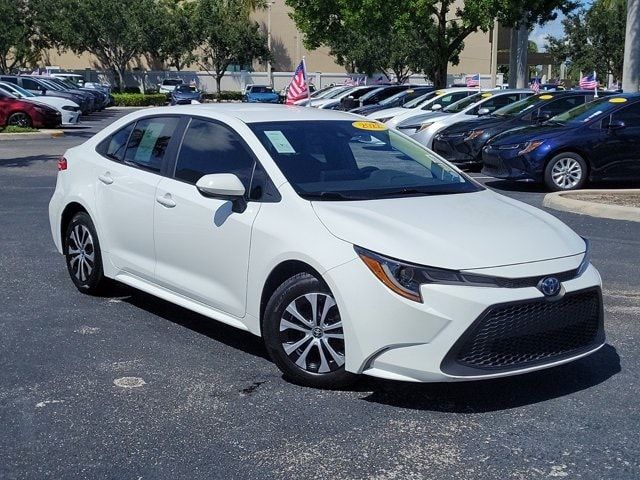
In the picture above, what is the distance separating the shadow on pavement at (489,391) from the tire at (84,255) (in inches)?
108

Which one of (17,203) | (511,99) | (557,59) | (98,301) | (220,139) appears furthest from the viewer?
(557,59)

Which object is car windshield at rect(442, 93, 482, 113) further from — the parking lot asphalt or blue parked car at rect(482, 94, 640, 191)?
the parking lot asphalt

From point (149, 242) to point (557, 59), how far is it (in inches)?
2208

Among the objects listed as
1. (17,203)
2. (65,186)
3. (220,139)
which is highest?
(220,139)

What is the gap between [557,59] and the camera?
58500 millimetres

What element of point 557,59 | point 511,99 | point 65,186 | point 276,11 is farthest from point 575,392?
point 276,11

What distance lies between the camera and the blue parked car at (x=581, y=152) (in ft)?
43.6

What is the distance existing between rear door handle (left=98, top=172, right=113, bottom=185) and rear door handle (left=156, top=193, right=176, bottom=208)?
783mm

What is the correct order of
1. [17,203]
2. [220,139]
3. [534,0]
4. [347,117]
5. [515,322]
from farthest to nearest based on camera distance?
[534,0] → [17,203] → [347,117] → [220,139] → [515,322]

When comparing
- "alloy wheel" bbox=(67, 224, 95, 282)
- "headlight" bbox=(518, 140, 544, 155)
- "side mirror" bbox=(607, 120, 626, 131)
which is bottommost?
"alloy wheel" bbox=(67, 224, 95, 282)

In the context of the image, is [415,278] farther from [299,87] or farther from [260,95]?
[260,95]

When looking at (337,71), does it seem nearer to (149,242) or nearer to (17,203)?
(17,203)

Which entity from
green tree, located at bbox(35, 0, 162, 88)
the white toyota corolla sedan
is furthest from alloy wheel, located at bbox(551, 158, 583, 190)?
green tree, located at bbox(35, 0, 162, 88)

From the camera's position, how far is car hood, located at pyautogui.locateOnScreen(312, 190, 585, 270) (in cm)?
471
